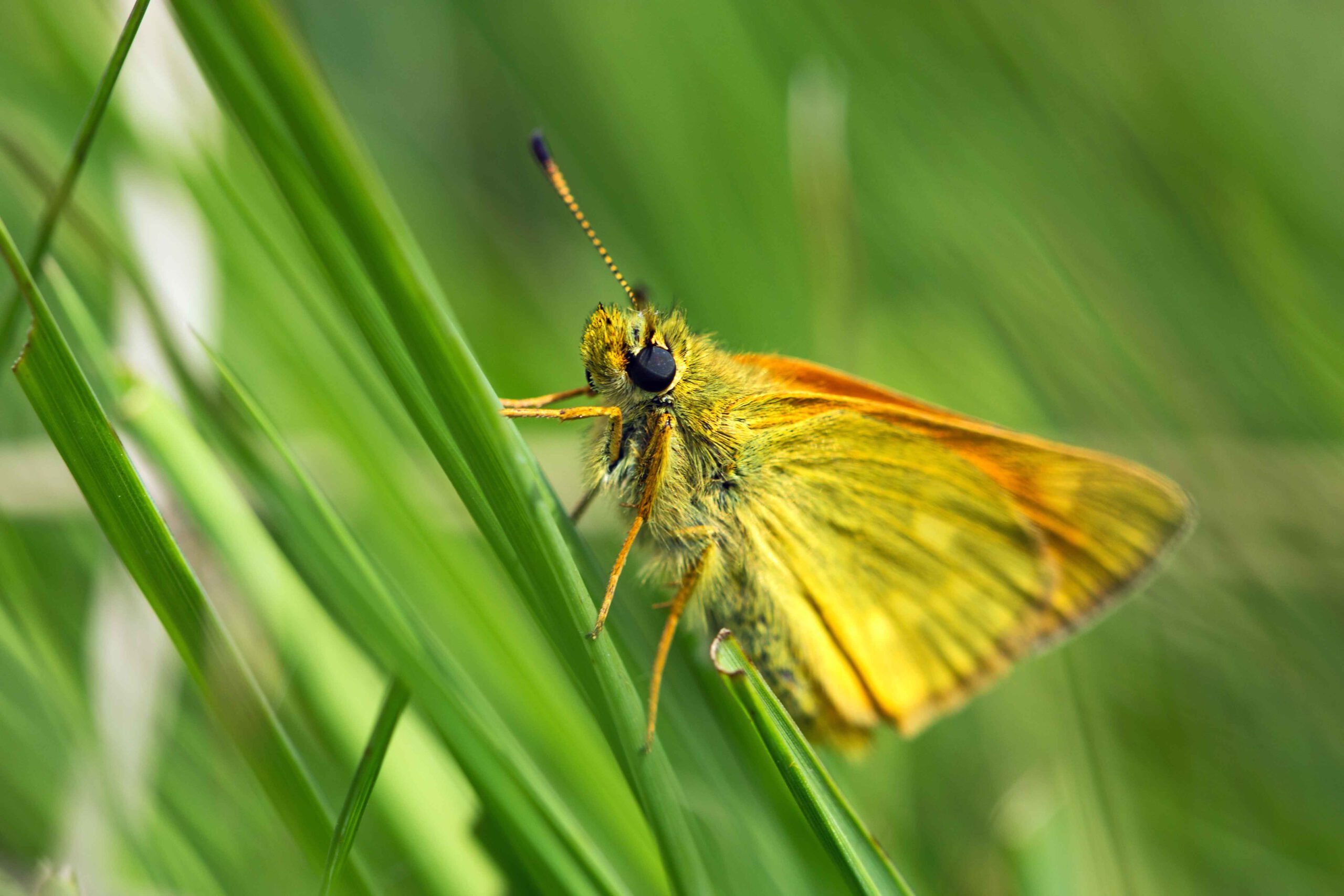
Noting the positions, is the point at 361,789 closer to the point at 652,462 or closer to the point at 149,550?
the point at 149,550

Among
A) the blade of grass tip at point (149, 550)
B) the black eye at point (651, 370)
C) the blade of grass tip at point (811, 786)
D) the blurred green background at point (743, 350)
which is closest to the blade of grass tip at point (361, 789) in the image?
the blade of grass tip at point (149, 550)

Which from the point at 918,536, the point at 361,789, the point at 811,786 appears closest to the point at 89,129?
the point at 361,789

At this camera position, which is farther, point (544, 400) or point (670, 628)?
point (544, 400)

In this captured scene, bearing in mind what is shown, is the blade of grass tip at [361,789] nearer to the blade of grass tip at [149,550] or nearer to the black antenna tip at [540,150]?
the blade of grass tip at [149,550]

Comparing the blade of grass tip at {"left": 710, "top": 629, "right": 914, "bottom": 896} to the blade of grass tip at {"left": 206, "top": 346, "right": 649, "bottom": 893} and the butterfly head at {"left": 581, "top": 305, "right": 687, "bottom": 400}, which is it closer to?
the blade of grass tip at {"left": 206, "top": 346, "right": 649, "bottom": 893}

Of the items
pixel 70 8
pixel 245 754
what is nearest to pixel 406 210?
pixel 70 8

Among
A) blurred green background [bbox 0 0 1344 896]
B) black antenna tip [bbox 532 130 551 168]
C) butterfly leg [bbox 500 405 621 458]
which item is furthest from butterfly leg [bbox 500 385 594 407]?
black antenna tip [bbox 532 130 551 168]

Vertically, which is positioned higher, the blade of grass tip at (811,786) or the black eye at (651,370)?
the black eye at (651,370)
